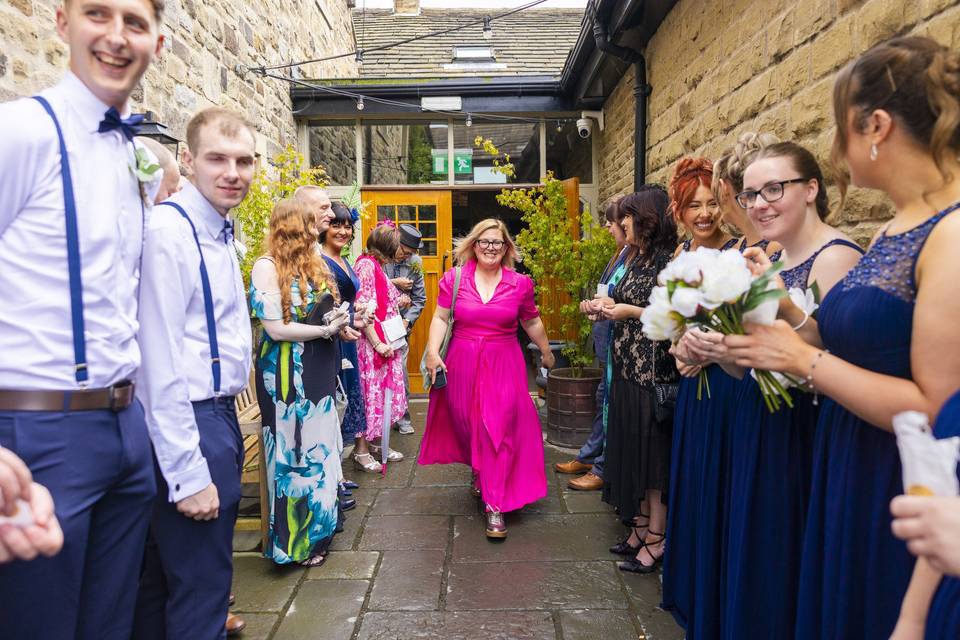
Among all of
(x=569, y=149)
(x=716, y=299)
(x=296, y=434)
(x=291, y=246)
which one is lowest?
(x=296, y=434)

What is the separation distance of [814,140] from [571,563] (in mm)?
2484

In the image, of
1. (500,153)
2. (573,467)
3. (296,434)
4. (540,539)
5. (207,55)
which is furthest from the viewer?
(500,153)

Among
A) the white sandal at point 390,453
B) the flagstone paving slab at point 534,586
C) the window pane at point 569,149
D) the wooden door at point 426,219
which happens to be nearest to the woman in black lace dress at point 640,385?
the flagstone paving slab at point 534,586

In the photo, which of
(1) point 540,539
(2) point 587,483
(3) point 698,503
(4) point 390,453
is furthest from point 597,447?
(3) point 698,503

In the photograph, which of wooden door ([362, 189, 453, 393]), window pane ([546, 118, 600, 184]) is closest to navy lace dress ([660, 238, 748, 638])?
wooden door ([362, 189, 453, 393])

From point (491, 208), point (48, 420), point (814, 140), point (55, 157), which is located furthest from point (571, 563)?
point (491, 208)

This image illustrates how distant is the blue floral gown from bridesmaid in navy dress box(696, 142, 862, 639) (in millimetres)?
2174

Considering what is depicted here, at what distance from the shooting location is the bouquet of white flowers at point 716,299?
5.05 ft

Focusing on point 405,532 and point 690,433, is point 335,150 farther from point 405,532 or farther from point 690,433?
point 690,433

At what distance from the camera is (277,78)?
6.99 metres

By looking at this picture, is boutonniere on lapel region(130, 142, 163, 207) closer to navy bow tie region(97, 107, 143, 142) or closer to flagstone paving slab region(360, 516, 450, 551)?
navy bow tie region(97, 107, 143, 142)

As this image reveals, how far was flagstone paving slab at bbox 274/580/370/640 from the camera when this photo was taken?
279 centimetres

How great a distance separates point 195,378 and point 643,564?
2550 mm

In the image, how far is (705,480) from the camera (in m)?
2.38
